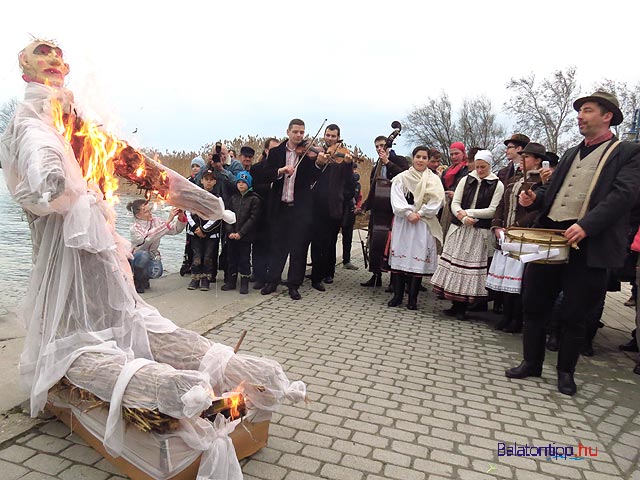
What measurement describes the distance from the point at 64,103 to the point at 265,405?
6.76 feet

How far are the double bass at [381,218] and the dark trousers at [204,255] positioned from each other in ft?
7.31

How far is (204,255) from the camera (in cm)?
665

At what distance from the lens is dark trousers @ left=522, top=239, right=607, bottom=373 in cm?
379

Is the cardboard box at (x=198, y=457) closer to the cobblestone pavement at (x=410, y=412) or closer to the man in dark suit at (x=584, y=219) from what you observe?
the cobblestone pavement at (x=410, y=412)

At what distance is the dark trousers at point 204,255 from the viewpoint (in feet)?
21.6

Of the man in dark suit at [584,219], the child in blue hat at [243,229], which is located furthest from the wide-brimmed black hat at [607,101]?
the child in blue hat at [243,229]

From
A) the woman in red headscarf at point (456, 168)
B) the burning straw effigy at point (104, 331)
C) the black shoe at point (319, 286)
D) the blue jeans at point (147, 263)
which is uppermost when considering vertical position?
the woman in red headscarf at point (456, 168)

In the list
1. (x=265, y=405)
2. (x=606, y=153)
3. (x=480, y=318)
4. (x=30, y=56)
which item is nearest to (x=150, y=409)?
(x=265, y=405)

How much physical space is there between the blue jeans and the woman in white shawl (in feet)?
10.4

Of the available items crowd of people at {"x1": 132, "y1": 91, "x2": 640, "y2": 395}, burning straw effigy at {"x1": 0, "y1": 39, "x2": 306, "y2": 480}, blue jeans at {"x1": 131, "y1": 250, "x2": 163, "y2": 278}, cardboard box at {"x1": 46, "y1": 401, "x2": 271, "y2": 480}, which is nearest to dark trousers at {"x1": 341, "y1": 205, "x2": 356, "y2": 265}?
crowd of people at {"x1": 132, "y1": 91, "x2": 640, "y2": 395}

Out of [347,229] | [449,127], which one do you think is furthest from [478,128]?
[347,229]

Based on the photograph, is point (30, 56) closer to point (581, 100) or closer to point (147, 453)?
point (147, 453)

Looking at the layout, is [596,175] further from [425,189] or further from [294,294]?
[294,294]

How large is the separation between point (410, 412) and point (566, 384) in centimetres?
150
